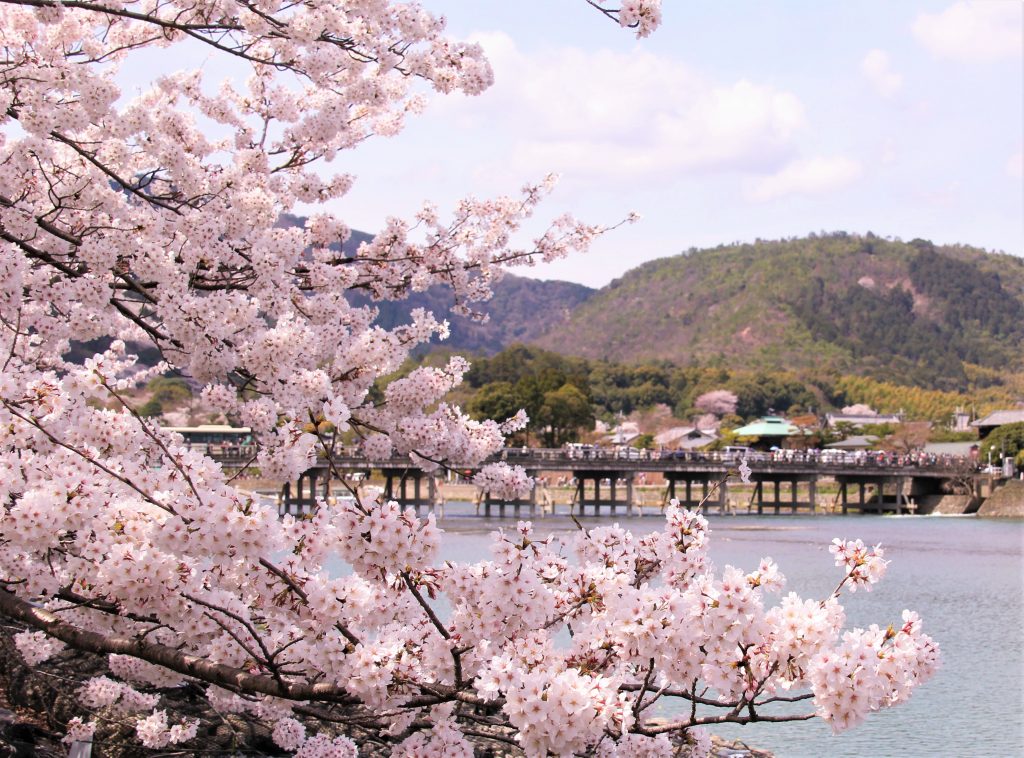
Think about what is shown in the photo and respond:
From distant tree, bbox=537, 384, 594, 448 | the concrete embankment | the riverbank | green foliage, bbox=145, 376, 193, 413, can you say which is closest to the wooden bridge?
the riverbank

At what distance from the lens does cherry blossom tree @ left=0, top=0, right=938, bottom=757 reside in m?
3.55

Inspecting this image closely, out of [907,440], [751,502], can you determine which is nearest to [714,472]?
[751,502]

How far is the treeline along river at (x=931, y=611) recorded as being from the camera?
12555 millimetres

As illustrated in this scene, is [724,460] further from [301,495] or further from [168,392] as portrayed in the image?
[168,392]

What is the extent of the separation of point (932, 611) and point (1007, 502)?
129 ft

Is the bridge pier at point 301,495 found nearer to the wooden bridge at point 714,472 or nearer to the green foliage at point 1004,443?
the wooden bridge at point 714,472

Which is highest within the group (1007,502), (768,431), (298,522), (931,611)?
(298,522)

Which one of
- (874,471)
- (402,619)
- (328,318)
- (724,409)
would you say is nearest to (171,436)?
(328,318)

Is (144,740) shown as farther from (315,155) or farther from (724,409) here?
(724,409)

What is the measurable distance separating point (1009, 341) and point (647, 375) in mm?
79471

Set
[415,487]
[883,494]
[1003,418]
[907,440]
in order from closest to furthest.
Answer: [415,487], [883,494], [1003,418], [907,440]

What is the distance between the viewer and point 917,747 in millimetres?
12148

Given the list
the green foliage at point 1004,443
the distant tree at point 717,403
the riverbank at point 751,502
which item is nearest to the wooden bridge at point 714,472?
the riverbank at point 751,502

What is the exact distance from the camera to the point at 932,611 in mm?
21859
